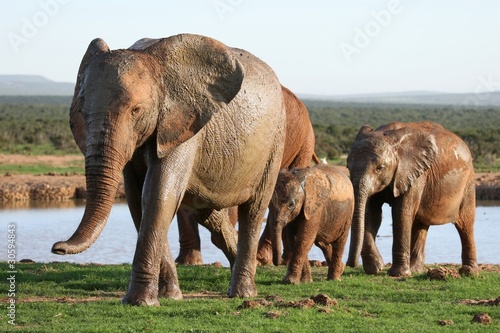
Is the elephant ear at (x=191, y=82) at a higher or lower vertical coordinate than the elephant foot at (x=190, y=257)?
higher

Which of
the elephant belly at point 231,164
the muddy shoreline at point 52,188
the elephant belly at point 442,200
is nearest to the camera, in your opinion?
the elephant belly at point 231,164

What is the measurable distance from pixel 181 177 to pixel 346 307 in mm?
1874

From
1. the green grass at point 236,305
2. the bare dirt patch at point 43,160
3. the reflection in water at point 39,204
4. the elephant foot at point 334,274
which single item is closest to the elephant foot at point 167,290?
the green grass at point 236,305

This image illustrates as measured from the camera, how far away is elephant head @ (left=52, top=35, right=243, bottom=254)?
324 inches

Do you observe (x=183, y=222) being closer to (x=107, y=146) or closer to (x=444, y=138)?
(x=444, y=138)

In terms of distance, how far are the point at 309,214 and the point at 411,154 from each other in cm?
212

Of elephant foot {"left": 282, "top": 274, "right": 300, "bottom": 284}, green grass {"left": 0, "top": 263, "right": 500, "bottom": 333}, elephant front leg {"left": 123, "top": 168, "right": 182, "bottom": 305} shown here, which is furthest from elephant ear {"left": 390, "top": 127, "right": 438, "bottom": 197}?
elephant front leg {"left": 123, "top": 168, "right": 182, "bottom": 305}

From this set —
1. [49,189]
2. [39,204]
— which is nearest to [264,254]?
[39,204]

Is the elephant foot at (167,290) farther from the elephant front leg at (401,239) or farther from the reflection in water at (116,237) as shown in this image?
the reflection in water at (116,237)

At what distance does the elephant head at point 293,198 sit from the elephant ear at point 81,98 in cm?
290

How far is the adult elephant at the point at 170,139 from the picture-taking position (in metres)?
8.28

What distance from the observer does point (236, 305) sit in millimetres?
9203

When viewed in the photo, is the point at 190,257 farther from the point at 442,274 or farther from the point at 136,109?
the point at 136,109

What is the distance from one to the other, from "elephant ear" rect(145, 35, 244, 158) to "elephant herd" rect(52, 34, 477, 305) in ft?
0.04
